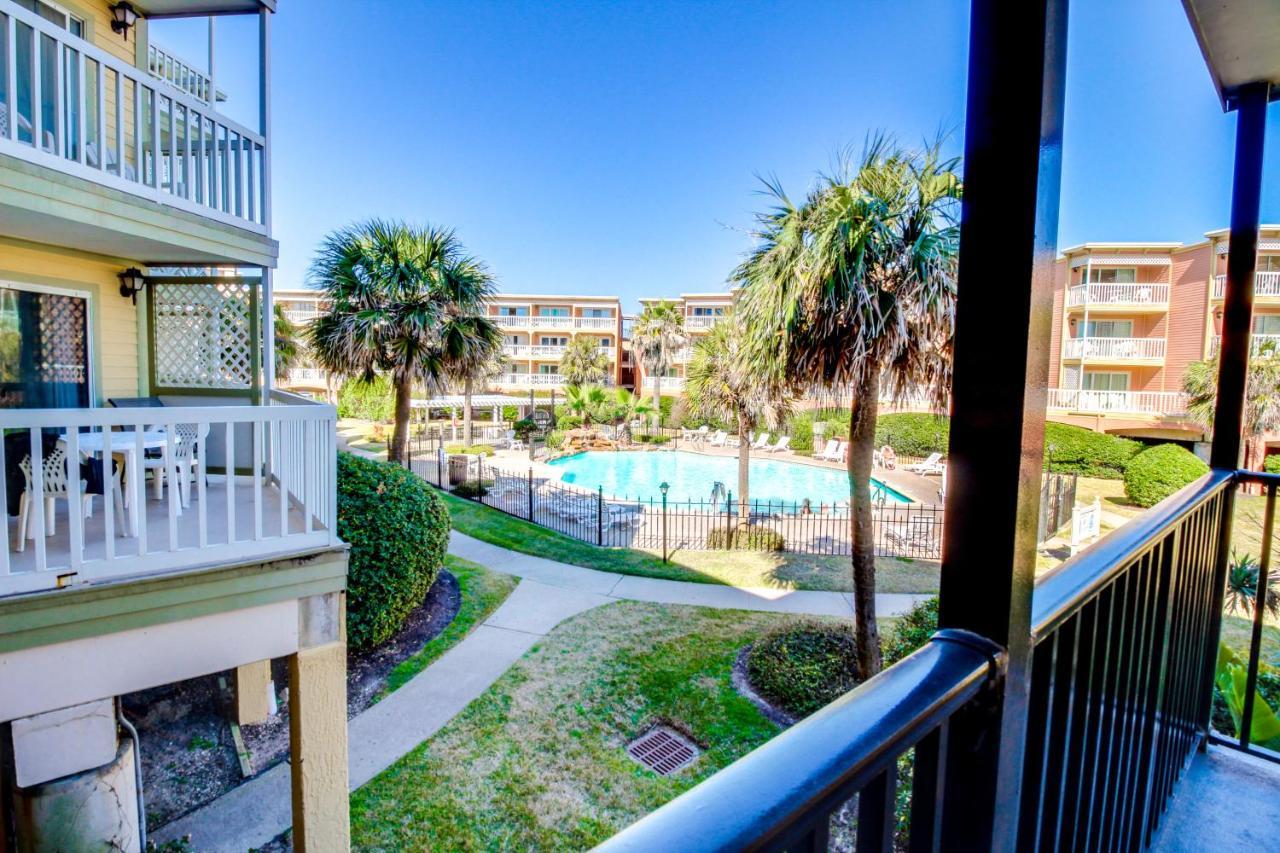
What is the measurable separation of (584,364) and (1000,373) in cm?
3447

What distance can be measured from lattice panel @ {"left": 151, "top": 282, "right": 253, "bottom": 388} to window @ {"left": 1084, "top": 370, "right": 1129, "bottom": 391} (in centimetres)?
2909

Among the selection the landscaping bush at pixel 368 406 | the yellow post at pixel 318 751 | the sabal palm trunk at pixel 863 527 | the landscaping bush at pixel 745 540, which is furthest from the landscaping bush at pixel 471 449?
the yellow post at pixel 318 751

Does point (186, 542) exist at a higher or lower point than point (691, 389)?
lower

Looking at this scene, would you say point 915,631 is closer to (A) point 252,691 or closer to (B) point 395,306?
(A) point 252,691

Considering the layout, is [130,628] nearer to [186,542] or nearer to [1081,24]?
[186,542]

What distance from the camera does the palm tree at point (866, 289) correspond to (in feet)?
18.5

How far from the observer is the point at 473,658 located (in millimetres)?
6945

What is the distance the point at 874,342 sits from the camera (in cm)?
586

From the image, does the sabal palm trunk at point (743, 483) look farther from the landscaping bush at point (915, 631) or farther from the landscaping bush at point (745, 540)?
the landscaping bush at point (915, 631)

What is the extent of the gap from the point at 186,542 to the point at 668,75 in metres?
13.1

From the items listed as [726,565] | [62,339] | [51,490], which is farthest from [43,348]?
[726,565]

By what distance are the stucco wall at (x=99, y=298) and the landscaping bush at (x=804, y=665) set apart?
782 cm

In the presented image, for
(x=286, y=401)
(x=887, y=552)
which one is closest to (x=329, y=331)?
(x=286, y=401)

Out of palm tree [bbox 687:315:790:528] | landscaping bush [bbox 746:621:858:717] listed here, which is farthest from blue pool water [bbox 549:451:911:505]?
landscaping bush [bbox 746:621:858:717]
